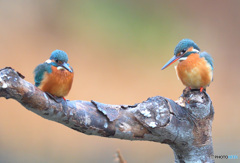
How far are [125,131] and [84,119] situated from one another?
0.60 feet

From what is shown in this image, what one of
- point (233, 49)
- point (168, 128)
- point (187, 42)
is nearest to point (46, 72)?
point (168, 128)

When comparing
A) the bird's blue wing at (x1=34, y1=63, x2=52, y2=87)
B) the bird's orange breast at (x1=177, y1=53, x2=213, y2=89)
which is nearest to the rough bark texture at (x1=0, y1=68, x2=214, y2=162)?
the bird's orange breast at (x1=177, y1=53, x2=213, y2=89)

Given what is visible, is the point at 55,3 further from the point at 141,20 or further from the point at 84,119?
the point at 84,119

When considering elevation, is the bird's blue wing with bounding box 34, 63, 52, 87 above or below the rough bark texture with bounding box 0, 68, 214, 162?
above

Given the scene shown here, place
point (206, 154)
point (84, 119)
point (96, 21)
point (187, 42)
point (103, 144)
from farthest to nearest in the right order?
1. point (96, 21)
2. point (103, 144)
3. point (187, 42)
4. point (206, 154)
5. point (84, 119)

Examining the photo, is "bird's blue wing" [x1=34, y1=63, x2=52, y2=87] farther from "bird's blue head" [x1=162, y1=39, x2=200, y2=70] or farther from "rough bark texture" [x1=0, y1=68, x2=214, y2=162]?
"bird's blue head" [x1=162, y1=39, x2=200, y2=70]

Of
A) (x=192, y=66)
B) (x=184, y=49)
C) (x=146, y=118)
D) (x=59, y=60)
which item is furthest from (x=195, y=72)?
(x=59, y=60)

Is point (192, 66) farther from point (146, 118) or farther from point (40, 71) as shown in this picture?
point (40, 71)

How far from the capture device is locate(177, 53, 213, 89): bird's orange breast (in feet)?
5.50

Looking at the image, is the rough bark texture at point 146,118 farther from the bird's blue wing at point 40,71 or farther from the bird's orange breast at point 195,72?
the bird's blue wing at point 40,71

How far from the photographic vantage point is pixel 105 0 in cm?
347

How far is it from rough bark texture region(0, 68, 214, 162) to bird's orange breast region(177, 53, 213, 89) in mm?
108

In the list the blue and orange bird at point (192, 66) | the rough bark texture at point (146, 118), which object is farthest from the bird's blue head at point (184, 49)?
the rough bark texture at point (146, 118)

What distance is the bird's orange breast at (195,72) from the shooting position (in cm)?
168
